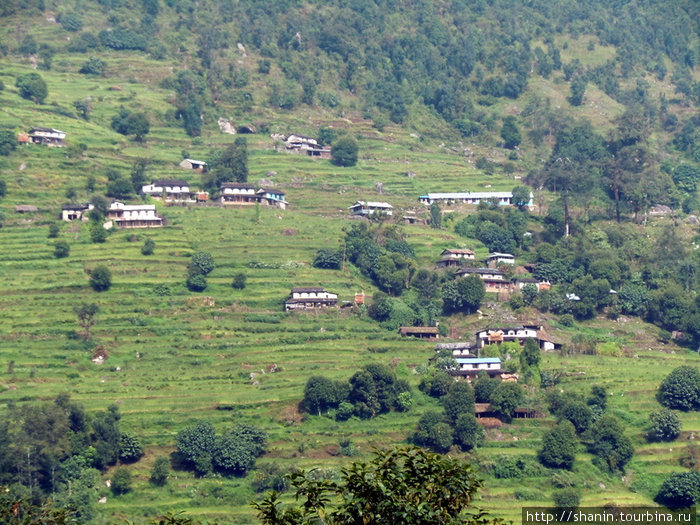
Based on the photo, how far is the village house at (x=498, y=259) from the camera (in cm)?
8831

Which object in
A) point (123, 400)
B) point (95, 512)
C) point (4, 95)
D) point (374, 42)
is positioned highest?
point (374, 42)

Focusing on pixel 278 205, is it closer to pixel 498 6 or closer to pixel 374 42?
pixel 374 42

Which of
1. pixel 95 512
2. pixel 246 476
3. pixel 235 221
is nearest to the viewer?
pixel 95 512

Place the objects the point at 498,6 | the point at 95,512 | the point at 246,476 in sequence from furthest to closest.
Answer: the point at 498,6
the point at 246,476
the point at 95,512

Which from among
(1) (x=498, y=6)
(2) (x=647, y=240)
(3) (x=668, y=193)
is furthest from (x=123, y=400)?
(1) (x=498, y=6)

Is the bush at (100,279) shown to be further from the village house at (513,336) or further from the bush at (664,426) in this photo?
the bush at (664,426)

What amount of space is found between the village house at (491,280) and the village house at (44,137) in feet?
126

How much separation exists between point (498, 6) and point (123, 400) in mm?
98098

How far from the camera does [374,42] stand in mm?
132125

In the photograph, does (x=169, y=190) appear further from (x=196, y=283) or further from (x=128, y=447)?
(x=128, y=447)

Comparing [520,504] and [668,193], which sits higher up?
[668,193]

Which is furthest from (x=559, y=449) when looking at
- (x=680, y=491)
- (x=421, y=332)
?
(x=421, y=332)

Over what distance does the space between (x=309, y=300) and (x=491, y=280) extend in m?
15.0

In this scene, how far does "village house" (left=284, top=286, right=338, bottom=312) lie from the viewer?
78500 mm
